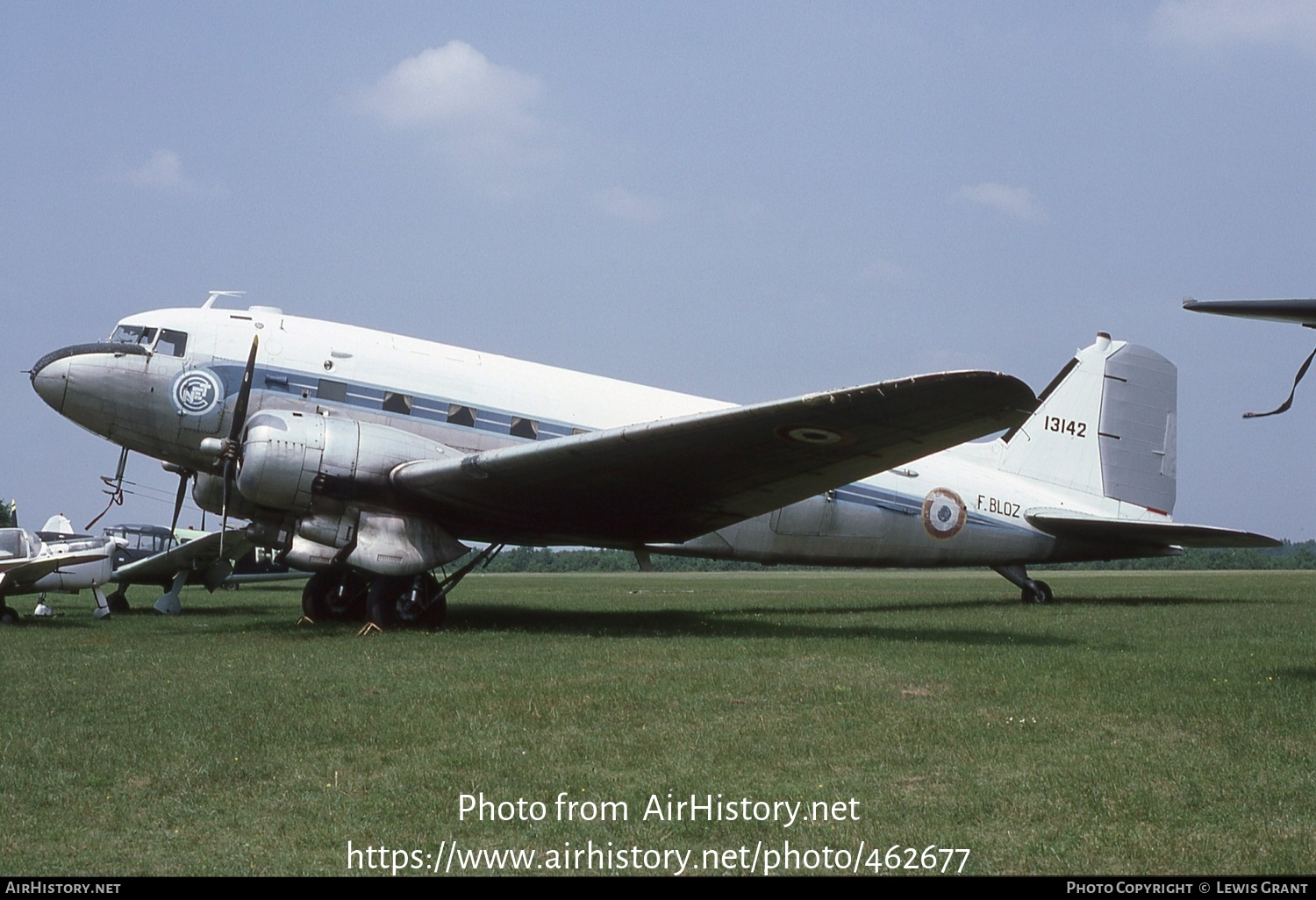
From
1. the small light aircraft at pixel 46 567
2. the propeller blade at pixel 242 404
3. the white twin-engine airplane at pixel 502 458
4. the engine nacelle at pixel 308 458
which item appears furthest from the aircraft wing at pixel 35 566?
the engine nacelle at pixel 308 458

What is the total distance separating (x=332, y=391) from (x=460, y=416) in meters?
1.64

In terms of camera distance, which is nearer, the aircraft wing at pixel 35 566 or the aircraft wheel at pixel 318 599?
the aircraft wheel at pixel 318 599

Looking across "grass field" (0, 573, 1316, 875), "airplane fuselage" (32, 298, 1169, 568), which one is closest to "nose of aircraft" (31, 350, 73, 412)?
"airplane fuselage" (32, 298, 1169, 568)

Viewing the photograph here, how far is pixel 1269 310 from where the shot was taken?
678cm

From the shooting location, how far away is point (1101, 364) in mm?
19000

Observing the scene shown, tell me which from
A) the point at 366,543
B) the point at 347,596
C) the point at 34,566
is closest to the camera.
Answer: the point at 366,543

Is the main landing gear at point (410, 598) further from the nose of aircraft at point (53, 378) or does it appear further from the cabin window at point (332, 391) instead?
the nose of aircraft at point (53, 378)

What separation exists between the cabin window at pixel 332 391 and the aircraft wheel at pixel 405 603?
7.98 ft

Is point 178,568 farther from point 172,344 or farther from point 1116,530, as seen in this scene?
point 1116,530

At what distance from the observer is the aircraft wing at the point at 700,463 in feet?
33.3

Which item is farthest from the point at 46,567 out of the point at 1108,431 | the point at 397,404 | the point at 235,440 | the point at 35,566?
the point at 1108,431

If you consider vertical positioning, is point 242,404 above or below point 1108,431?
below

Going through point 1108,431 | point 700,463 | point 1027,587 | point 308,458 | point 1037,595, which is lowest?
point 1037,595

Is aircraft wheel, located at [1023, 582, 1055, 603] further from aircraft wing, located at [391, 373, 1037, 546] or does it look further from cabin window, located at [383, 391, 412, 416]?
cabin window, located at [383, 391, 412, 416]
